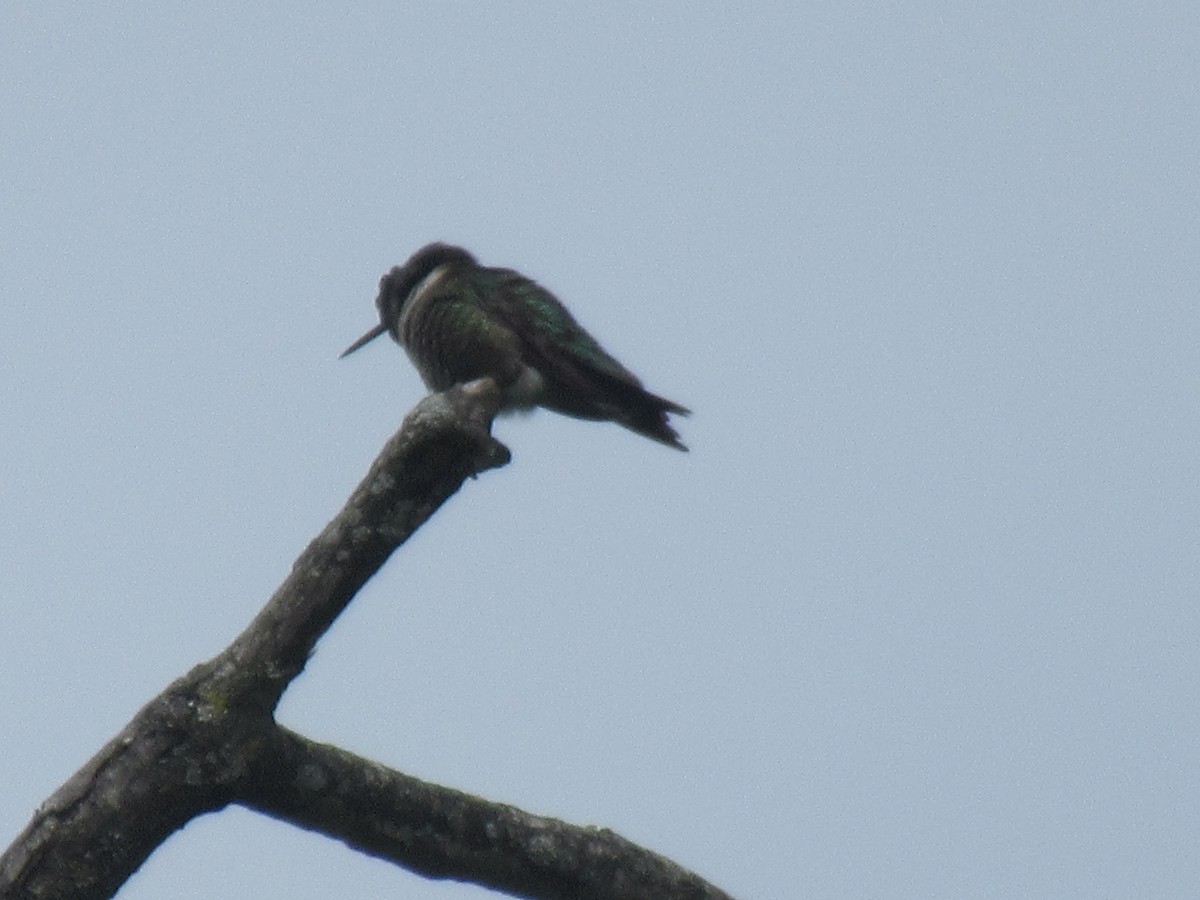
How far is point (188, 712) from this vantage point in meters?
2.63

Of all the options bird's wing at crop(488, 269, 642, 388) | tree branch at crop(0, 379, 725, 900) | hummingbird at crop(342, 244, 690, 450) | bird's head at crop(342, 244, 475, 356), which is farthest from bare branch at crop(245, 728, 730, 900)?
bird's head at crop(342, 244, 475, 356)

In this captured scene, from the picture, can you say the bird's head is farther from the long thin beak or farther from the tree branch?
the tree branch

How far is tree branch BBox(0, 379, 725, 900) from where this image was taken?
254 centimetres

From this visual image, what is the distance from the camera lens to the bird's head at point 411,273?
6.72 metres

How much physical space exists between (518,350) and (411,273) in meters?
0.82

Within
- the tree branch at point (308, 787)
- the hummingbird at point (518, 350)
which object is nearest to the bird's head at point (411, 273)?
the hummingbird at point (518, 350)

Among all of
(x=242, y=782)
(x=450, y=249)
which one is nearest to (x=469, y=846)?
(x=242, y=782)

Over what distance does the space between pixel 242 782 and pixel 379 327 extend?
4.88 meters

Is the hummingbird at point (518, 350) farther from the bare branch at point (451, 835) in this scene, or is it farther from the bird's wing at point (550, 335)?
the bare branch at point (451, 835)

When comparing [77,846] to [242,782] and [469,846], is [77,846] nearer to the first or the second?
[242,782]

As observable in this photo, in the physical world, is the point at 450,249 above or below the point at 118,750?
above

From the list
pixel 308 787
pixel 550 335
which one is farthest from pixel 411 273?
pixel 308 787

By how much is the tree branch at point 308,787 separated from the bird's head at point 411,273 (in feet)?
12.9

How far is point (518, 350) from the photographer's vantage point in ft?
20.2
